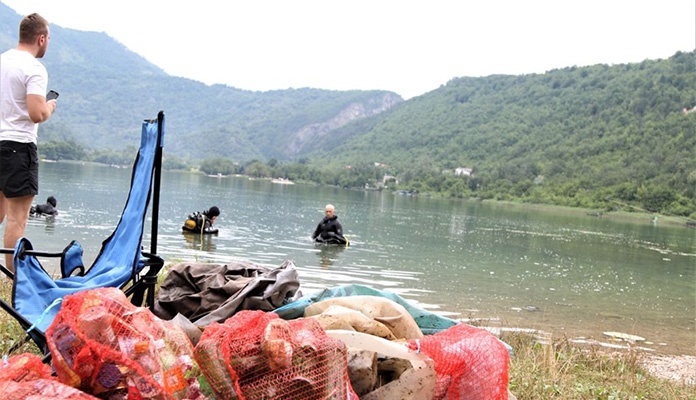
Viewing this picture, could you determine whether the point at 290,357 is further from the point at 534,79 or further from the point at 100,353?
the point at 534,79

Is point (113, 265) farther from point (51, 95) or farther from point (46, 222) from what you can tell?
Answer: point (46, 222)

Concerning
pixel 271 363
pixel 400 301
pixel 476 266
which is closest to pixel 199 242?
pixel 476 266

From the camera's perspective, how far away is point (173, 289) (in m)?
4.37

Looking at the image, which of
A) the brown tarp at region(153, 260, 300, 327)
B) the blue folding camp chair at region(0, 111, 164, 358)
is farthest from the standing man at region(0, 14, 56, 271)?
the brown tarp at region(153, 260, 300, 327)

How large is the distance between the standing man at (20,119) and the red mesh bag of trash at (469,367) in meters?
2.99

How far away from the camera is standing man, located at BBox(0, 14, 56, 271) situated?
438 centimetres

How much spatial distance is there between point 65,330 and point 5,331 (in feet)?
6.98

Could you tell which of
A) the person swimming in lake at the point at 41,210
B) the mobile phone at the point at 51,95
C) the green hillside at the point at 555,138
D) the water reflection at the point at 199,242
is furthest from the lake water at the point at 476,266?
the green hillside at the point at 555,138

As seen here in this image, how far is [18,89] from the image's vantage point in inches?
175

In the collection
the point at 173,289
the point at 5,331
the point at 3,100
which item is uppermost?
the point at 3,100

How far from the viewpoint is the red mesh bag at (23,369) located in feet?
7.30

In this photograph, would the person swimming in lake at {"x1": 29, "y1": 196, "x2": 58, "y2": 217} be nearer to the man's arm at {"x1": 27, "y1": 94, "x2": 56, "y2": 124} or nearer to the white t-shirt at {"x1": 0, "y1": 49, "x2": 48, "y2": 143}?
the white t-shirt at {"x1": 0, "y1": 49, "x2": 48, "y2": 143}

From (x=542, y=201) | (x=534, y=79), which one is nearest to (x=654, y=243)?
(x=542, y=201)

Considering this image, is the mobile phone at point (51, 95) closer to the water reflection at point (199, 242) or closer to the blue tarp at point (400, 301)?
the blue tarp at point (400, 301)
